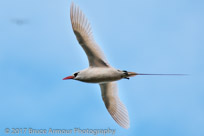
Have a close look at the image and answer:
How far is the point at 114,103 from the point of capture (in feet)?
49.3

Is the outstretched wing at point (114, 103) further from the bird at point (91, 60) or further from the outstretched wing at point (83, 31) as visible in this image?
the outstretched wing at point (83, 31)

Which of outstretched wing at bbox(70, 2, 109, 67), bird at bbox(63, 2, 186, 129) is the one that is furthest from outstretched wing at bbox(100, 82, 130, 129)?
outstretched wing at bbox(70, 2, 109, 67)

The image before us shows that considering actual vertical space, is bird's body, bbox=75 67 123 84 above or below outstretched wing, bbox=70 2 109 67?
below

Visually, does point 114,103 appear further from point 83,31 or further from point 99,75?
point 83,31

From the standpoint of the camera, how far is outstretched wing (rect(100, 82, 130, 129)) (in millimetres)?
14742

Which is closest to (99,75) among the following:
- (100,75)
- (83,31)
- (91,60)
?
(100,75)

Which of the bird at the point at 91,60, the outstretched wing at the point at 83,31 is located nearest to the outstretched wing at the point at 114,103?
the bird at the point at 91,60

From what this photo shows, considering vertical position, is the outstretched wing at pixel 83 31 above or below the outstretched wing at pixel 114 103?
above

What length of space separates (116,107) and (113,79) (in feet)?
5.34

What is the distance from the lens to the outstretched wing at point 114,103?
1474cm

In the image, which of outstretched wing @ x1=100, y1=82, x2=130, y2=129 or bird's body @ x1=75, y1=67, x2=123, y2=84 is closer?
bird's body @ x1=75, y1=67, x2=123, y2=84

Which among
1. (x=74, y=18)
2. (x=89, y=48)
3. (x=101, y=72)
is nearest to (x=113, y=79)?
(x=101, y=72)

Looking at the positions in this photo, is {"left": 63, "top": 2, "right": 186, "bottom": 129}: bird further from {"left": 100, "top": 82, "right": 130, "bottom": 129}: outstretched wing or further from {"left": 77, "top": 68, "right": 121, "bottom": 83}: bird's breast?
{"left": 100, "top": 82, "right": 130, "bottom": 129}: outstretched wing

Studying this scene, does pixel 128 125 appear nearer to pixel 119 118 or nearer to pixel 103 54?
pixel 119 118
